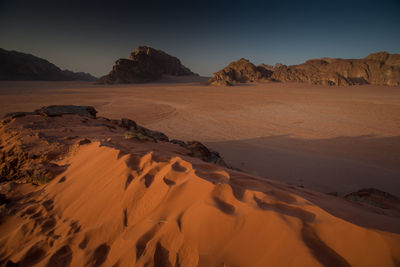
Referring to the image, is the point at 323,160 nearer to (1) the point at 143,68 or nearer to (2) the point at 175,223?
(2) the point at 175,223

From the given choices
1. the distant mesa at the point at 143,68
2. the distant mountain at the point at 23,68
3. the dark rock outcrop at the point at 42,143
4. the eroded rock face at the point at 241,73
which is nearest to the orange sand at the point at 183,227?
the dark rock outcrop at the point at 42,143

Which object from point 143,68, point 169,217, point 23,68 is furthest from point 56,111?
point 23,68

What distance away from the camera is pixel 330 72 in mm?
37344

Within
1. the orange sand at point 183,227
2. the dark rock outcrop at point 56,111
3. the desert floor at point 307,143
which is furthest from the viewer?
the dark rock outcrop at point 56,111

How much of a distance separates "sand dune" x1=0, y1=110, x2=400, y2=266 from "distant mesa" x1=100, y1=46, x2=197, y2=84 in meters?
45.4

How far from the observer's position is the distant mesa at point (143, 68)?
140ft

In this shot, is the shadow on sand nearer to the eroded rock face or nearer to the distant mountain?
the eroded rock face

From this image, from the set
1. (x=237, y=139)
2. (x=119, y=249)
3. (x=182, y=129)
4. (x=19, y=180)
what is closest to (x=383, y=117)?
(x=237, y=139)

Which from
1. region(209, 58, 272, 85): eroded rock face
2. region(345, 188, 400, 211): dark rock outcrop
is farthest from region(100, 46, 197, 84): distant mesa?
region(345, 188, 400, 211): dark rock outcrop

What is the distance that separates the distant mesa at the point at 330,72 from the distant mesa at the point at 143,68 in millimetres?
19179

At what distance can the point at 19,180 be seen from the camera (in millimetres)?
2359

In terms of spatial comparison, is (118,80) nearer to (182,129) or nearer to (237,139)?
(182,129)

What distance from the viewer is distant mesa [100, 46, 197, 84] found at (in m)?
42.6

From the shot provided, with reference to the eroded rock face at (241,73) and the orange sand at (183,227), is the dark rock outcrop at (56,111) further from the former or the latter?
the eroded rock face at (241,73)
